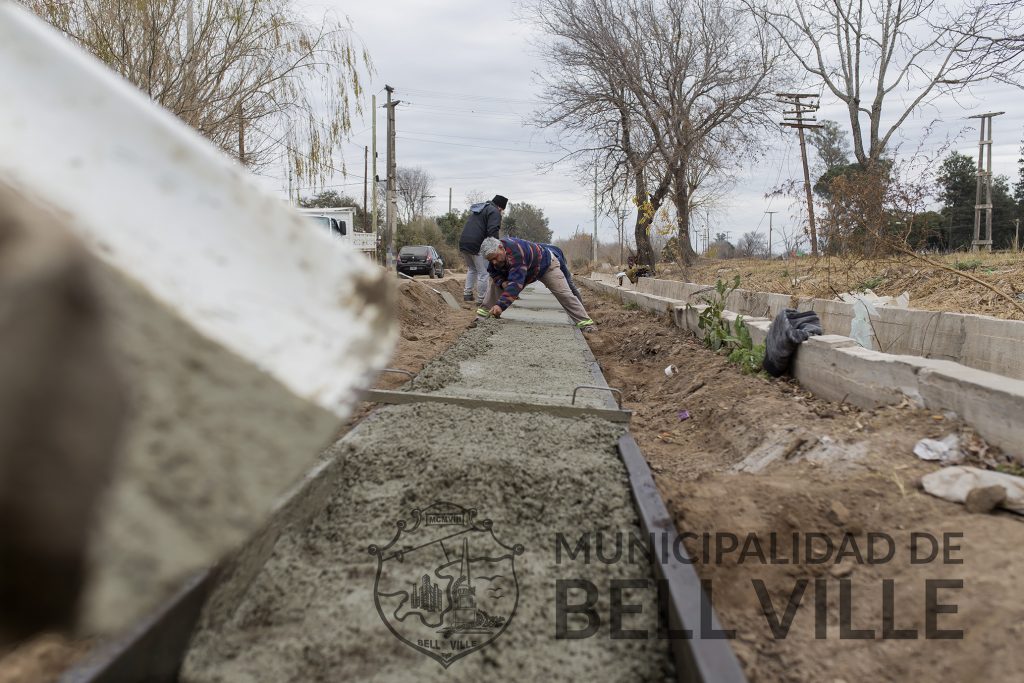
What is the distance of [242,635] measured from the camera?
1.97m

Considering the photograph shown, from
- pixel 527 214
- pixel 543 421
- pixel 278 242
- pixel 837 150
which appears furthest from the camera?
pixel 527 214

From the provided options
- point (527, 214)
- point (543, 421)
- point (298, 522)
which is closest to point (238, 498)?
point (298, 522)

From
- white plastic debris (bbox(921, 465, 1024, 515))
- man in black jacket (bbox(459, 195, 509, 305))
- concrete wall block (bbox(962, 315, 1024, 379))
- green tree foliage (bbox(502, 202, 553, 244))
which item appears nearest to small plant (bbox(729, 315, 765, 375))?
concrete wall block (bbox(962, 315, 1024, 379))

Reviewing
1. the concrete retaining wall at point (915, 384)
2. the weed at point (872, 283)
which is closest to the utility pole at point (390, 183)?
the weed at point (872, 283)

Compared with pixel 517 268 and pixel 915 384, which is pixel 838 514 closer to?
pixel 915 384

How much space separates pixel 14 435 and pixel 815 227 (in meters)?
8.85

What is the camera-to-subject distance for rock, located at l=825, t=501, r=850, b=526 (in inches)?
100

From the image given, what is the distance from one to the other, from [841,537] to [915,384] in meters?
1.48

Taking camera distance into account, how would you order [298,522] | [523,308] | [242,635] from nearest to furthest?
[242,635], [298,522], [523,308]

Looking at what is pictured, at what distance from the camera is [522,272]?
9086 millimetres

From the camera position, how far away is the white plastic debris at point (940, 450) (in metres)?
2.98

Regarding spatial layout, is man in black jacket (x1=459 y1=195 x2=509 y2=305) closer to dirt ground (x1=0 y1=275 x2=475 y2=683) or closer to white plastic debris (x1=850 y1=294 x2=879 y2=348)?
dirt ground (x1=0 y1=275 x2=475 y2=683)

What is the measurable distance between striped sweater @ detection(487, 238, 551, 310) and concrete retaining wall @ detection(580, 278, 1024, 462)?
439 cm

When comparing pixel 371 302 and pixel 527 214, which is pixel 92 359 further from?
pixel 527 214
